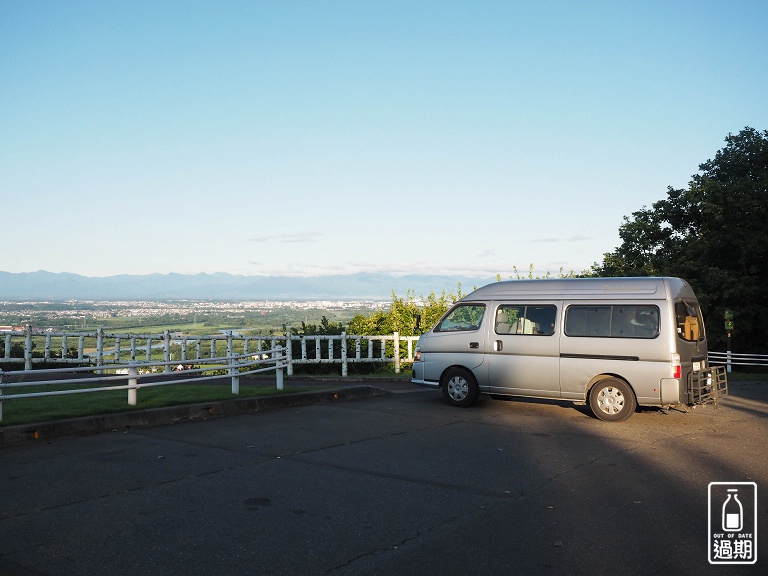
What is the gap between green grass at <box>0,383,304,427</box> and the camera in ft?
35.6

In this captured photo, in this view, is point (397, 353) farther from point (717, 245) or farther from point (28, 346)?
point (717, 245)

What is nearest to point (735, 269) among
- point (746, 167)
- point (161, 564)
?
point (746, 167)

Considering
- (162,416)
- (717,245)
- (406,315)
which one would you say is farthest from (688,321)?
(717,245)

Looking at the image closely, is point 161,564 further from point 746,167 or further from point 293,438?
point 746,167

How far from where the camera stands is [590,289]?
43.3 feet

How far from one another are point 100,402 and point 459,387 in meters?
6.57

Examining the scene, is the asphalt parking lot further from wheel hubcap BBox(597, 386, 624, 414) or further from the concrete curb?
wheel hubcap BBox(597, 386, 624, 414)

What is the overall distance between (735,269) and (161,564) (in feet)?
142

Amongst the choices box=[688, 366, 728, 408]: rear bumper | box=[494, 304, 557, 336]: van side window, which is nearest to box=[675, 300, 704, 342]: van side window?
box=[688, 366, 728, 408]: rear bumper

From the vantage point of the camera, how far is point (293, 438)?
34.2 feet

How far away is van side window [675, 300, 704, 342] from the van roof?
7.6 inches

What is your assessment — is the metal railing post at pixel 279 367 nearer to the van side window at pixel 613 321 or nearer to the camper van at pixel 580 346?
the camper van at pixel 580 346

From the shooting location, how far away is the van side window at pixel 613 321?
1238 cm

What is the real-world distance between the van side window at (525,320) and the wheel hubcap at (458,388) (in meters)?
1.23
